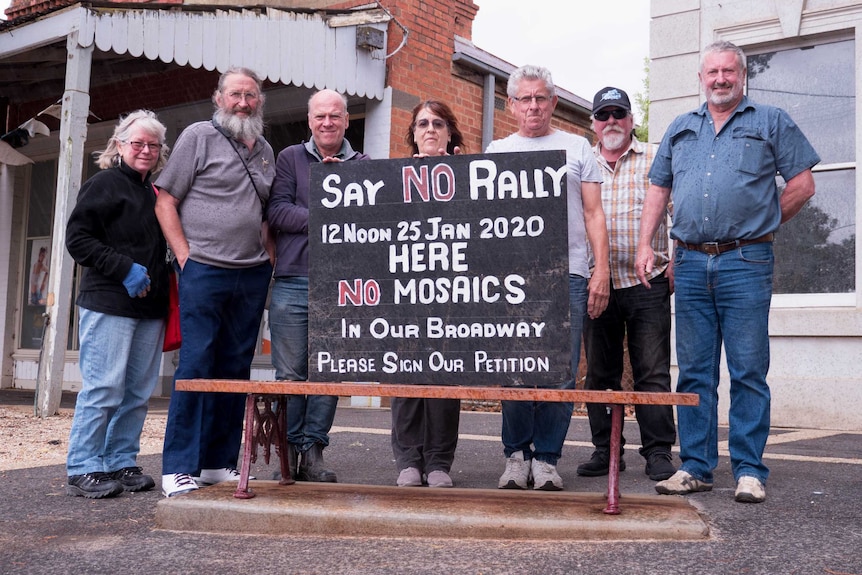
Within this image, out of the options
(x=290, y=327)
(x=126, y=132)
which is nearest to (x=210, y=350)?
(x=290, y=327)

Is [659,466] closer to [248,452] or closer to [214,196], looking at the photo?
[248,452]

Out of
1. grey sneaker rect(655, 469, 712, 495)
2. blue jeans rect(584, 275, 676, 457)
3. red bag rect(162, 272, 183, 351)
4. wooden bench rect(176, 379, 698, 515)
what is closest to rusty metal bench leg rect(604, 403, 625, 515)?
wooden bench rect(176, 379, 698, 515)

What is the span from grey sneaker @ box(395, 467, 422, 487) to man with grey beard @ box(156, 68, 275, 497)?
3.13 feet

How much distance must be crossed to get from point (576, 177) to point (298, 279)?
4.72 ft

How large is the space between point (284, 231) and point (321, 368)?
88cm

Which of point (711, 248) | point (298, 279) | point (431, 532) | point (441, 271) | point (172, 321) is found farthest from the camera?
point (172, 321)

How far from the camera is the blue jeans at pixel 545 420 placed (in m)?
4.43

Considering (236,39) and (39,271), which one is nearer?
(236,39)

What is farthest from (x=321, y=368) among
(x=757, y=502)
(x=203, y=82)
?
(x=203, y=82)

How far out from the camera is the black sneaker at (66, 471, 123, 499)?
444 cm

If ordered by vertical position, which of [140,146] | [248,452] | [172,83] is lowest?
[248,452]

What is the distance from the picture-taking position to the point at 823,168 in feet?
26.6

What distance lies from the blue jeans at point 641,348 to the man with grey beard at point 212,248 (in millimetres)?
1862

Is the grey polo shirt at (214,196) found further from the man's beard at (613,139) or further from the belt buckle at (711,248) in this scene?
the belt buckle at (711,248)
